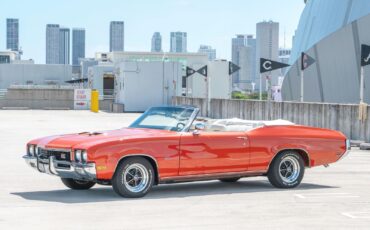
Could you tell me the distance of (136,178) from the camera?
10250 millimetres

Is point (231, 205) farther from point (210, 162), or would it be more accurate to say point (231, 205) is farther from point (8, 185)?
point (8, 185)

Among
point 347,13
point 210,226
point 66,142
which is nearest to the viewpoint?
point 210,226

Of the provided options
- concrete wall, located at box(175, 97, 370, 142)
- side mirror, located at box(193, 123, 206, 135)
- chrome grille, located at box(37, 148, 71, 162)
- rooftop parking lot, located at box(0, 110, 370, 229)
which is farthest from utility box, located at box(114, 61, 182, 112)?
chrome grille, located at box(37, 148, 71, 162)

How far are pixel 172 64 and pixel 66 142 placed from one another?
46.4 m

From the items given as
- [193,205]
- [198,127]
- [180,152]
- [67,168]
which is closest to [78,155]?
[67,168]

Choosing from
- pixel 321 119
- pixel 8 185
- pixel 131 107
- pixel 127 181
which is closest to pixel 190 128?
pixel 127 181

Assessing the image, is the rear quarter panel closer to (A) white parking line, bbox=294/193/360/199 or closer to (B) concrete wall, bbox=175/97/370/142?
(A) white parking line, bbox=294/193/360/199

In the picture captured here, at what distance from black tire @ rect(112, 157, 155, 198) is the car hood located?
34 centimetres

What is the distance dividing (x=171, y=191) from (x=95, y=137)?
1.44 meters

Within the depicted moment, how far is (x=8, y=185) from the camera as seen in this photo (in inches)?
454

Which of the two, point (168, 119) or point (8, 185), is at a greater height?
point (168, 119)

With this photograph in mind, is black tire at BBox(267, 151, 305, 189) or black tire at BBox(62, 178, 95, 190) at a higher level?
black tire at BBox(267, 151, 305, 189)

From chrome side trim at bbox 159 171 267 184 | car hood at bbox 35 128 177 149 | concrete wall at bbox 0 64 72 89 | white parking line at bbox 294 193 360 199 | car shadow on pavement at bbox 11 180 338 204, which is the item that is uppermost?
concrete wall at bbox 0 64 72 89

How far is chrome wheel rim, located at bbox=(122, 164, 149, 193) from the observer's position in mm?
10203
